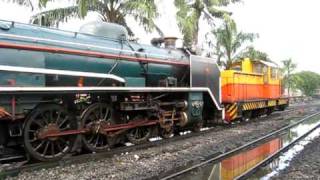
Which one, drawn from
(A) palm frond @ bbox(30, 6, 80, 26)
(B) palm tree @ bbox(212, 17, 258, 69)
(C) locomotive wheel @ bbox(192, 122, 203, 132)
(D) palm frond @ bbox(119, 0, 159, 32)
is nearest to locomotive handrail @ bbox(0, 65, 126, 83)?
(C) locomotive wheel @ bbox(192, 122, 203, 132)

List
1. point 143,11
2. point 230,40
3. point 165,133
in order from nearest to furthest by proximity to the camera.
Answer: point 165,133
point 143,11
point 230,40

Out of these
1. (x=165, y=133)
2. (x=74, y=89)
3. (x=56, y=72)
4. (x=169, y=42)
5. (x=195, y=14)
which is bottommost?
(x=165, y=133)

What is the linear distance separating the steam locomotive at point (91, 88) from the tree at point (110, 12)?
→ 3.24m

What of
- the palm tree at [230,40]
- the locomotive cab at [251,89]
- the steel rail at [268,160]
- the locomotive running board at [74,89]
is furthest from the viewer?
the palm tree at [230,40]

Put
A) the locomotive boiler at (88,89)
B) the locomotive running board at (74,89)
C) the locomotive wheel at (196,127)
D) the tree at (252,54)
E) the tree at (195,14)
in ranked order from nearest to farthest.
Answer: the locomotive running board at (74,89)
the locomotive boiler at (88,89)
the locomotive wheel at (196,127)
the tree at (195,14)
the tree at (252,54)

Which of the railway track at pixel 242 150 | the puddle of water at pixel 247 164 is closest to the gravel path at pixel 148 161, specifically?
the railway track at pixel 242 150

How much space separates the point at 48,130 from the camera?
8.94 meters

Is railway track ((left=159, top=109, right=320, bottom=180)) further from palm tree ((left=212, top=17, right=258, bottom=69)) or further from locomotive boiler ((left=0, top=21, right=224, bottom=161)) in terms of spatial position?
palm tree ((left=212, top=17, right=258, bottom=69))

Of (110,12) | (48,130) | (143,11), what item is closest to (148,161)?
(48,130)

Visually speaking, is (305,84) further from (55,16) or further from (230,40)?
(55,16)

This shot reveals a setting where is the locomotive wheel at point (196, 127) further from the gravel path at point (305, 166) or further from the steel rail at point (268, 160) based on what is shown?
the gravel path at point (305, 166)

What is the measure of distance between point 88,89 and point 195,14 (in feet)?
53.7

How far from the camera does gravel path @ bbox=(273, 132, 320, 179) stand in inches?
312

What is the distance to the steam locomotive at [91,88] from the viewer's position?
8500mm
